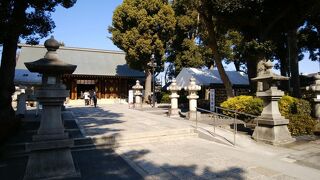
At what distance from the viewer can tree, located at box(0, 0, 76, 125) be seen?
9234mm

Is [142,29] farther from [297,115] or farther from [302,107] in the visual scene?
[297,115]

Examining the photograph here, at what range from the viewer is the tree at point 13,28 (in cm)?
923

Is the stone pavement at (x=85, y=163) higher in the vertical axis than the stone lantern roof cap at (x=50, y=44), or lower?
lower

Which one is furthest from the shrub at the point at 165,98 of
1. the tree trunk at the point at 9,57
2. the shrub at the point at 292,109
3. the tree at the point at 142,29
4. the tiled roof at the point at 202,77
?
the tree trunk at the point at 9,57

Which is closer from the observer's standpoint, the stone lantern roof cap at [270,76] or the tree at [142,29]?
the stone lantern roof cap at [270,76]

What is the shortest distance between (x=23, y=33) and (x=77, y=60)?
75.3 feet

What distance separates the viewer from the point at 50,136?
237 inches

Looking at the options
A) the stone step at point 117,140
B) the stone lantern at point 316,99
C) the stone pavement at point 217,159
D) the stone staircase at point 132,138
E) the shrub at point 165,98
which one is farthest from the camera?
the shrub at point 165,98

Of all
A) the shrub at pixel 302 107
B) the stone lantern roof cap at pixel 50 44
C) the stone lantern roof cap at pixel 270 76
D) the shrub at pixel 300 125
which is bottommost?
the shrub at pixel 300 125

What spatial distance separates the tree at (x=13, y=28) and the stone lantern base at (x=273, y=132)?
849cm

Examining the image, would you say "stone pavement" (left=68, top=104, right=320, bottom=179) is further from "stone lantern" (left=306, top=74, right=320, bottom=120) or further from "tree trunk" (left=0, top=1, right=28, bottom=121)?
"stone lantern" (left=306, top=74, right=320, bottom=120)

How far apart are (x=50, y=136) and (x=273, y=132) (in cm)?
682

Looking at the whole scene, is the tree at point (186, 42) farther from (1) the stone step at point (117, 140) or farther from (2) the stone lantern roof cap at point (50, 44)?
(2) the stone lantern roof cap at point (50, 44)

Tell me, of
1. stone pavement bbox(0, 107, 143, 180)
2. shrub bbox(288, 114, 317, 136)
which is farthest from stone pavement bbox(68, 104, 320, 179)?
shrub bbox(288, 114, 317, 136)
